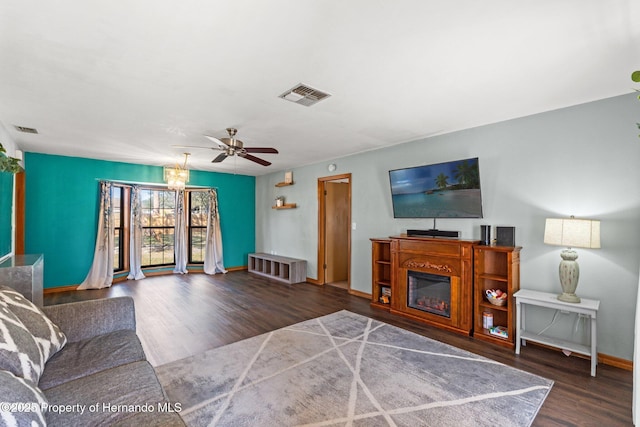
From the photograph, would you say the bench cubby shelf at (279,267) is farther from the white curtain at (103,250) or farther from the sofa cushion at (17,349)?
the sofa cushion at (17,349)

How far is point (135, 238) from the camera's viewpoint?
20.2 feet

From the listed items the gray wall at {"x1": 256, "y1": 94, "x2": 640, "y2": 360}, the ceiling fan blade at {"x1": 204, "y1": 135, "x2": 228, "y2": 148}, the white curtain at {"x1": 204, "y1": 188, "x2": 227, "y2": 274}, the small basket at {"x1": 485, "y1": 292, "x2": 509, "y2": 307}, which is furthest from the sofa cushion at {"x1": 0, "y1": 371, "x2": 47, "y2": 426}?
the white curtain at {"x1": 204, "y1": 188, "x2": 227, "y2": 274}

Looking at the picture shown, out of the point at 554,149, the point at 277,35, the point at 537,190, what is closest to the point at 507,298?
the point at 537,190

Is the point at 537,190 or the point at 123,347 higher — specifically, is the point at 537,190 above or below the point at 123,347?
above

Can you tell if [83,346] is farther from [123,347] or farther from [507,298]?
[507,298]

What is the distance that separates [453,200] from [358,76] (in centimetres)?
211

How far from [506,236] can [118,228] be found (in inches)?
270

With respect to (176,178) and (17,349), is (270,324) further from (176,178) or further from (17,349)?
(176,178)

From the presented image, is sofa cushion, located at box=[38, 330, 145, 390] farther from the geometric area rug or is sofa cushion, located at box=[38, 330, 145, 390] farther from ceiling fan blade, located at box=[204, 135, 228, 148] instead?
ceiling fan blade, located at box=[204, 135, 228, 148]

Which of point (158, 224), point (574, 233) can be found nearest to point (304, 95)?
point (574, 233)

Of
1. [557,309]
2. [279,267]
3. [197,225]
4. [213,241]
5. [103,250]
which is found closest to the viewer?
[557,309]

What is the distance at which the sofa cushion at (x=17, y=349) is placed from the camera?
133 cm

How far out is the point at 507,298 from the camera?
3160 mm

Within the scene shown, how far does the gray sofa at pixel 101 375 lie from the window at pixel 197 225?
4.97m
